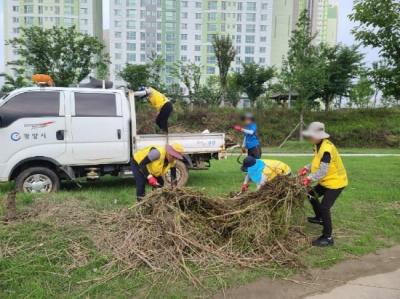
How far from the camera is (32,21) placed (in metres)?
79.1

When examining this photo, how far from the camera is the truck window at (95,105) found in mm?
7597

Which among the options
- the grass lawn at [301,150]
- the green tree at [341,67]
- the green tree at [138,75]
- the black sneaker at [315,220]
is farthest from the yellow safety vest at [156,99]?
the green tree at [138,75]

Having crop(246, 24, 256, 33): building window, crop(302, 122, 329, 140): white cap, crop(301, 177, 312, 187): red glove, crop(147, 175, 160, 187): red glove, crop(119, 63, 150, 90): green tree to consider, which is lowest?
crop(147, 175, 160, 187): red glove

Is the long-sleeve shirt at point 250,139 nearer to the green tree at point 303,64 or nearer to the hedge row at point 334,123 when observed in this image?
the green tree at point 303,64

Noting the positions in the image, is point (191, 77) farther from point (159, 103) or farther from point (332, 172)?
point (332, 172)

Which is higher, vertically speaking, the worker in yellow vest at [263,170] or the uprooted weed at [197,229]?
the worker in yellow vest at [263,170]

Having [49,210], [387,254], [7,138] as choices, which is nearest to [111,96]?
[7,138]

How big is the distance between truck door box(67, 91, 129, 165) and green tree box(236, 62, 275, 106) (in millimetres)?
29972

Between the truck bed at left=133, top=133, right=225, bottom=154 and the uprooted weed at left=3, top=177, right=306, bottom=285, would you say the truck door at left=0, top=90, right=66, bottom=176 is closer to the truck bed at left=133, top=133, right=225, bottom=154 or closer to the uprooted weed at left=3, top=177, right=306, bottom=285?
the truck bed at left=133, top=133, right=225, bottom=154

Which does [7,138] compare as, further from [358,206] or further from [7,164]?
[358,206]

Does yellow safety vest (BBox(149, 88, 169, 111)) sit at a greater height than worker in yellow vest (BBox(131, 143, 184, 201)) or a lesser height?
greater

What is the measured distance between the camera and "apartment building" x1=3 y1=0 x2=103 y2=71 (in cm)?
7856

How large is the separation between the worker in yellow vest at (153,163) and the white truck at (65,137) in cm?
206

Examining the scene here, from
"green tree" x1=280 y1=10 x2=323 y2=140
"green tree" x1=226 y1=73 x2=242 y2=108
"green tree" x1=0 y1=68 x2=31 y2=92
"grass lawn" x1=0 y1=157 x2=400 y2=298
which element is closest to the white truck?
"grass lawn" x1=0 y1=157 x2=400 y2=298
